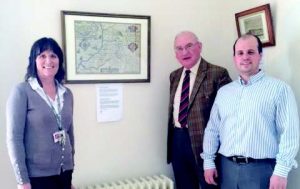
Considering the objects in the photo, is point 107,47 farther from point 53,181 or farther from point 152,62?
point 53,181

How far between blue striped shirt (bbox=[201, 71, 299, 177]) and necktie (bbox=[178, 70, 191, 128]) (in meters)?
0.33

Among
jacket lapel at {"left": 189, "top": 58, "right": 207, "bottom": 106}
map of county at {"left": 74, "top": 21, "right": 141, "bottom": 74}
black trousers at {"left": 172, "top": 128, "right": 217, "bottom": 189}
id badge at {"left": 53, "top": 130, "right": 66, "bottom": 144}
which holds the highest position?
map of county at {"left": 74, "top": 21, "right": 141, "bottom": 74}

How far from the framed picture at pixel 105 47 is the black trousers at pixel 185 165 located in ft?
1.70

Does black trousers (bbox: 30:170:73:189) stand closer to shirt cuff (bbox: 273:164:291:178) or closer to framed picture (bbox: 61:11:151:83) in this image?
framed picture (bbox: 61:11:151:83)

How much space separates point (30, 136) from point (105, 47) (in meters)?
0.89

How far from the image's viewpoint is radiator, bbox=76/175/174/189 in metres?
2.21

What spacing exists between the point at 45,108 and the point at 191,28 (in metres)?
1.38

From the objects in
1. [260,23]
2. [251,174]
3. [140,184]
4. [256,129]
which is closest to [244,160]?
[251,174]

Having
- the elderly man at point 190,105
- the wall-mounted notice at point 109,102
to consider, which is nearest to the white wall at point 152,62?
the wall-mounted notice at point 109,102

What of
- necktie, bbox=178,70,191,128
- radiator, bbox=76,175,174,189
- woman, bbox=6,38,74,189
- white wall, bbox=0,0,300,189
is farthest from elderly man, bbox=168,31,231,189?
woman, bbox=6,38,74,189

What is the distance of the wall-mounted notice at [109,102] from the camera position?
7.41ft

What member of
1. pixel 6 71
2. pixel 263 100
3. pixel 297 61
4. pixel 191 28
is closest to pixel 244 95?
pixel 263 100

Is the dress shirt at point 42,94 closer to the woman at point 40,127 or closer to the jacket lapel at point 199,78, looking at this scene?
the woman at point 40,127

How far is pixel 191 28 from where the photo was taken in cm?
253
